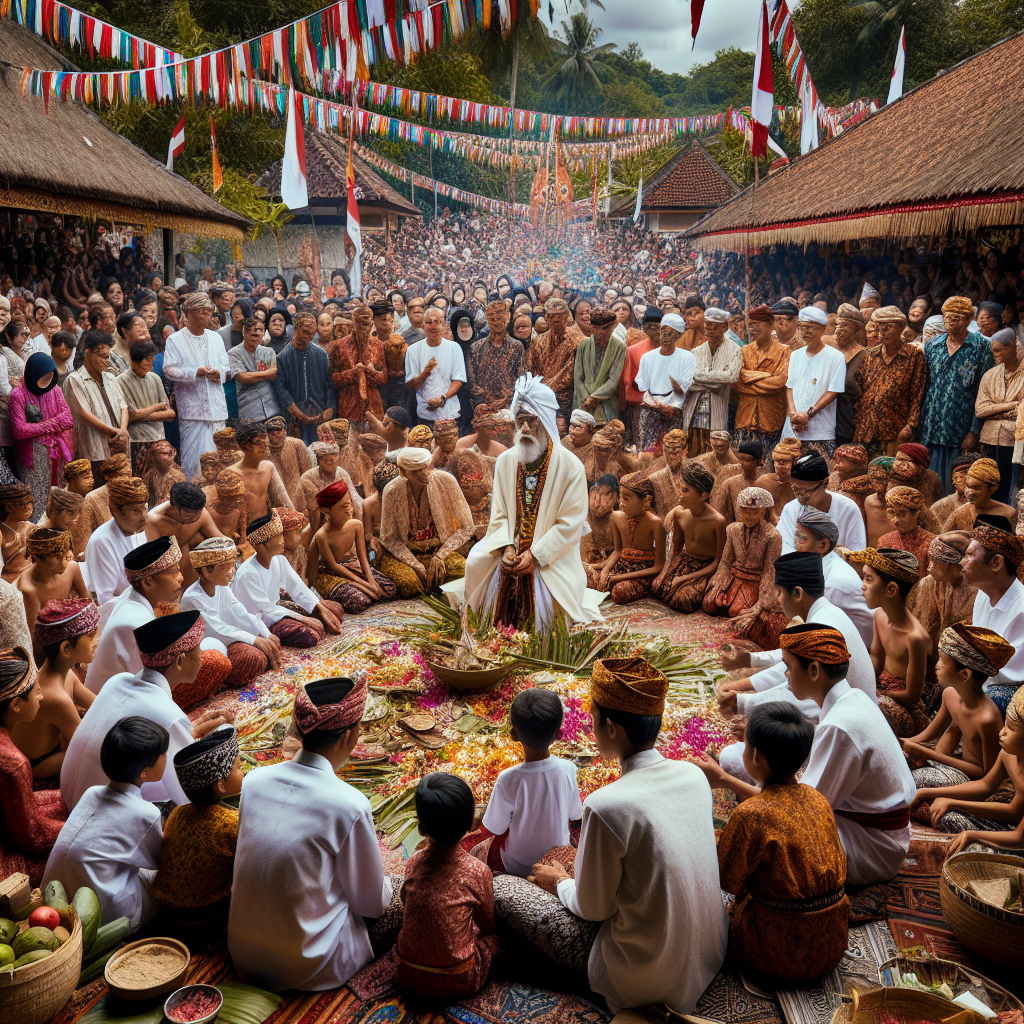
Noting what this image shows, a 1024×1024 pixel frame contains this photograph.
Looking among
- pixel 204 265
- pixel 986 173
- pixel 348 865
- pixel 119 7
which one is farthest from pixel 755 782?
pixel 119 7

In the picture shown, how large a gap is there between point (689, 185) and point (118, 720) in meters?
31.7

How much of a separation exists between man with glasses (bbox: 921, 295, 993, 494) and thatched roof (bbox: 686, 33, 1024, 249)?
73.2 inches

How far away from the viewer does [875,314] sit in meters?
8.27

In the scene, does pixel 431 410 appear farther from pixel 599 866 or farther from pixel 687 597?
pixel 599 866

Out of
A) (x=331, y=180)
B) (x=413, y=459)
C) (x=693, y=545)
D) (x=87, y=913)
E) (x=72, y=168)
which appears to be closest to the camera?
(x=87, y=913)

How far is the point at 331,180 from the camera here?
25.2 metres

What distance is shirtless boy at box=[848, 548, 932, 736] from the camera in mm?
4746

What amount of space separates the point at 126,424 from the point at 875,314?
7254 mm

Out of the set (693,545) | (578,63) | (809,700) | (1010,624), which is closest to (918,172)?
(693,545)

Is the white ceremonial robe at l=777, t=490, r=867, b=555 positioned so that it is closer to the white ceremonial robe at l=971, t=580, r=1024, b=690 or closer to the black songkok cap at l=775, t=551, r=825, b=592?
the white ceremonial robe at l=971, t=580, r=1024, b=690

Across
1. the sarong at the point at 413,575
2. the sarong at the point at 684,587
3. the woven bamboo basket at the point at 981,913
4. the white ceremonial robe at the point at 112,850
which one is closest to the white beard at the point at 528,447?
the sarong at the point at 413,575

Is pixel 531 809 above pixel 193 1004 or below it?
above

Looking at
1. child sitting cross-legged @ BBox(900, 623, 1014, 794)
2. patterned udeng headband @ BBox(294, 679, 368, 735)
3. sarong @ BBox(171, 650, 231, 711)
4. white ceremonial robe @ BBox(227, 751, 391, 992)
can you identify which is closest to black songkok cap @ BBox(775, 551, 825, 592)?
child sitting cross-legged @ BBox(900, 623, 1014, 794)

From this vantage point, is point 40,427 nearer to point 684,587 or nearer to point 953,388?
point 684,587
